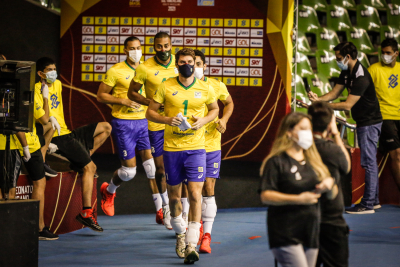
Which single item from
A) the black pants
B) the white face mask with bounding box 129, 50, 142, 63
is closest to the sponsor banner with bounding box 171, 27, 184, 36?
the white face mask with bounding box 129, 50, 142, 63

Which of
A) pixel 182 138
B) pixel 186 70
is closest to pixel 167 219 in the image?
pixel 182 138

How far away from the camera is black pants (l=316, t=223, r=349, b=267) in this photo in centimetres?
285

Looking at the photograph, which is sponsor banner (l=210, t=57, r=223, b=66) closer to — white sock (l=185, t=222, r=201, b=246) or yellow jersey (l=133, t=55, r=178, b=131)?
yellow jersey (l=133, t=55, r=178, b=131)

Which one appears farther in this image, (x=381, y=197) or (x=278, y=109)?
(x=278, y=109)

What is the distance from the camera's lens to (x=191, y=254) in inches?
156

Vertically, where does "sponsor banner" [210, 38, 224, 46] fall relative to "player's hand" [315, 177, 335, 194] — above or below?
above

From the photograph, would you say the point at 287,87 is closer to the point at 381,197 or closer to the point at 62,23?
the point at 381,197

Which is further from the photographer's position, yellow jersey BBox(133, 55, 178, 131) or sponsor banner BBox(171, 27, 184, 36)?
sponsor banner BBox(171, 27, 184, 36)

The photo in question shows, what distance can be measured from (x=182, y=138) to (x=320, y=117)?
1450 mm

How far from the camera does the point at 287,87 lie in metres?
8.30

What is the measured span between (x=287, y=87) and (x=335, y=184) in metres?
5.59

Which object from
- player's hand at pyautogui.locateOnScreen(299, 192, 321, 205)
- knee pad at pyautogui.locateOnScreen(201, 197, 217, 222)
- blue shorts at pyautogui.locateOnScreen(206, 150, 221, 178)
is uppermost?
player's hand at pyautogui.locateOnScreen(299, 192, 321, 205)

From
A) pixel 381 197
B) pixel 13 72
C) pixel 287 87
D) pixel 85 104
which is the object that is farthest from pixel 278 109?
pixel 13 72

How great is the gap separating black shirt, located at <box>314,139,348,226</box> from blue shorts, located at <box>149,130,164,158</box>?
2564mm
